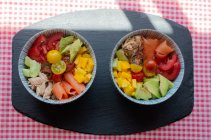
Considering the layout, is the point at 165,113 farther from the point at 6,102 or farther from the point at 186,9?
the point at 6,102

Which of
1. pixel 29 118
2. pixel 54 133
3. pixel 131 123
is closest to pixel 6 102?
pixel 29 118

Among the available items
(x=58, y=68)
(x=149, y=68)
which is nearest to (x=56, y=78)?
(x=58, y=68)

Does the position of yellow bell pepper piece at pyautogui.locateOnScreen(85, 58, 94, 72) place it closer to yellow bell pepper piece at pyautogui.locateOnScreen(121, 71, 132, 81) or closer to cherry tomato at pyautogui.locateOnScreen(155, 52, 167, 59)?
yellow bell pepper piece at pyautogui.locateOnScreen(121, 71, 132, 81)

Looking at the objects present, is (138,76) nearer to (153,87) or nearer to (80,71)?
(153,87)

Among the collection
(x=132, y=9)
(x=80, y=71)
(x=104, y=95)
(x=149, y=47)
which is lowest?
(x=104, y=95)

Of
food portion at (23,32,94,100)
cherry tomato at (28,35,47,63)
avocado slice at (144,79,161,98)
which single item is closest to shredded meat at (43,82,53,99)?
food portion at (23,32,94,100)

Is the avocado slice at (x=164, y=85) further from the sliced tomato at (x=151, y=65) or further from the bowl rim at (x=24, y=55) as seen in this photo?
the bowl rim at (x=24, y=55)
